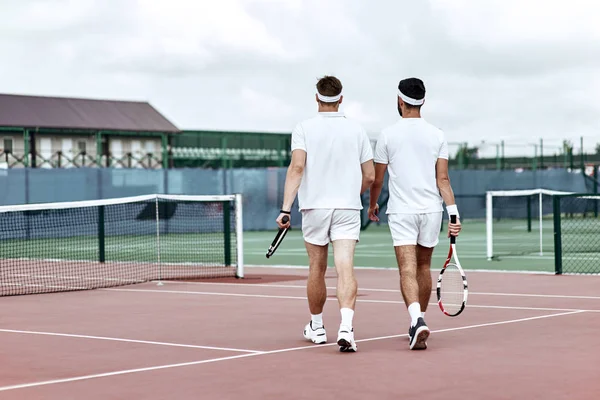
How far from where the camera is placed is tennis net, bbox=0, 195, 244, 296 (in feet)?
56.0

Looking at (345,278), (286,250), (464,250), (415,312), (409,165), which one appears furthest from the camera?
(286,250)

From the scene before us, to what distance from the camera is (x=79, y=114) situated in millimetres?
70062

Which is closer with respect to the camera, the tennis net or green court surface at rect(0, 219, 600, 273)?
the tennis net

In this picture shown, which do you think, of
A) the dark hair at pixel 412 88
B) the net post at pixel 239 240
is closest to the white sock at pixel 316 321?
the dark hair at pixel 412 88

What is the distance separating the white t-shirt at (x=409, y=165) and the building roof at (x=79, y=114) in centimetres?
5831

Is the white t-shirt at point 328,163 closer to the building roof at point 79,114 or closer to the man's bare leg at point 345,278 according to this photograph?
the man's bare leg at point 345,278

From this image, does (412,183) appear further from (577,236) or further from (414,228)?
(577,236)

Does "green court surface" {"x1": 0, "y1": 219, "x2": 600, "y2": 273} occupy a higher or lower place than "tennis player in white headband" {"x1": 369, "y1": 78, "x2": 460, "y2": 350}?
lower

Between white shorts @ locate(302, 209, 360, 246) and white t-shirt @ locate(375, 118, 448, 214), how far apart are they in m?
0.32

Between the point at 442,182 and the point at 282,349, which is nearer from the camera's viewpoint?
the point at 282,349

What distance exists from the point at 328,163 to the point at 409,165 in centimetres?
60

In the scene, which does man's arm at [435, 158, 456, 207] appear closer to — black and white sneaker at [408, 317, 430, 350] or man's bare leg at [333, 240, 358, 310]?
man's bare leg at [333, 240, 358, 310]

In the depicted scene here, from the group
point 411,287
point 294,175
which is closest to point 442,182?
point 411,287

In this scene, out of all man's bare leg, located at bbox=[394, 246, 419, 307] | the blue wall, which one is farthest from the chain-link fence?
man's bare leg, located at bbox=[394, 246, 419, 307]
